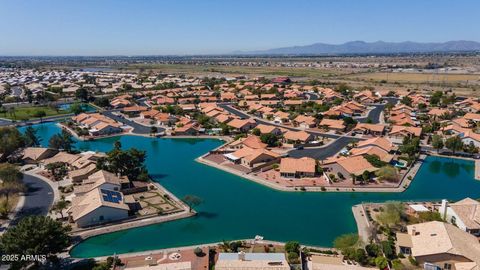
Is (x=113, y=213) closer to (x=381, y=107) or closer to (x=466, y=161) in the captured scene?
(x=466, y=161)

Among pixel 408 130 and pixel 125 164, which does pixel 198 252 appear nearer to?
pixel 125 164

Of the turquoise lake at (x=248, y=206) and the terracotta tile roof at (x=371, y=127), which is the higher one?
the terracotta tile roof at (x=371, y=127)

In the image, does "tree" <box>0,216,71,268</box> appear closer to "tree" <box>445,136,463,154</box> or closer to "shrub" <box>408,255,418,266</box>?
"shrub" <box>408,255,418,266</box>

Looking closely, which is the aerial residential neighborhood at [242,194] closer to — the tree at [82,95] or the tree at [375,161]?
the tree at [375,161]

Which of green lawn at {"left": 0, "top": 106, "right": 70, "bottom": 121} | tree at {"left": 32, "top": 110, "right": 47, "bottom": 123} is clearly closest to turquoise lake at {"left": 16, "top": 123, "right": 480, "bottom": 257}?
tree at {"left": 32, "top": 110, "right": 47, "bottom": 123}

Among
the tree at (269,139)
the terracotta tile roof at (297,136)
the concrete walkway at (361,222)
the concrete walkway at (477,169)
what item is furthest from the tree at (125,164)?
the concrete walkway at (477,169)

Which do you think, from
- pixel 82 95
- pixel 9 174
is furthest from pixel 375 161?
pixel 82 95
